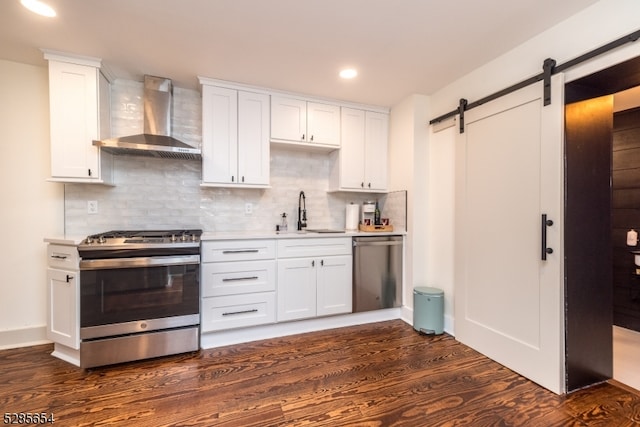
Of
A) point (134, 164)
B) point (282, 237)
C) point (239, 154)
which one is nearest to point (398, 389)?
point (282, 237)

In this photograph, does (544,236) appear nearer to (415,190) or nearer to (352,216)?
(415,190)

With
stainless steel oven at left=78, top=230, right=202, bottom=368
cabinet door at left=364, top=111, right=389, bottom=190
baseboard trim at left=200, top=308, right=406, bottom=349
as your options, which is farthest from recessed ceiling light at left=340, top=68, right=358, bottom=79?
baseboard trim at left=200, top=308, right=406, bottom=349

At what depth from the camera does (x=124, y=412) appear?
1687 millimetres

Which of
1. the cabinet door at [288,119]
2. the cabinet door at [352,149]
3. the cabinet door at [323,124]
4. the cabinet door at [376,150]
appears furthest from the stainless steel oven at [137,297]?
the cabinet door at [376,150]

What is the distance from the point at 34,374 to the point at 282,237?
80.2 inches

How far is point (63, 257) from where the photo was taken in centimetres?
218

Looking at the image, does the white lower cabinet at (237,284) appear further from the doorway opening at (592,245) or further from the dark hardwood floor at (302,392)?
the doorway opening at (592,245)

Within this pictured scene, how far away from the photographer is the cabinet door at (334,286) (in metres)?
2.88

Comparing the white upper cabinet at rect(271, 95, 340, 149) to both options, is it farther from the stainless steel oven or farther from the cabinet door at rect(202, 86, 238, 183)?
the stainless steel oven

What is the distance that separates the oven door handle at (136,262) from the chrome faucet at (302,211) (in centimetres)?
125

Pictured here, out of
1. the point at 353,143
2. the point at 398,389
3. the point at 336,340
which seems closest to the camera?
the point at 398,389

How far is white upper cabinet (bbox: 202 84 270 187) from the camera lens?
9.02 feet

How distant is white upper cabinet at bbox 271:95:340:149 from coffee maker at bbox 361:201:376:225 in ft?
2.63

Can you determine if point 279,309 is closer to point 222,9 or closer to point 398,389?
point 398,389
